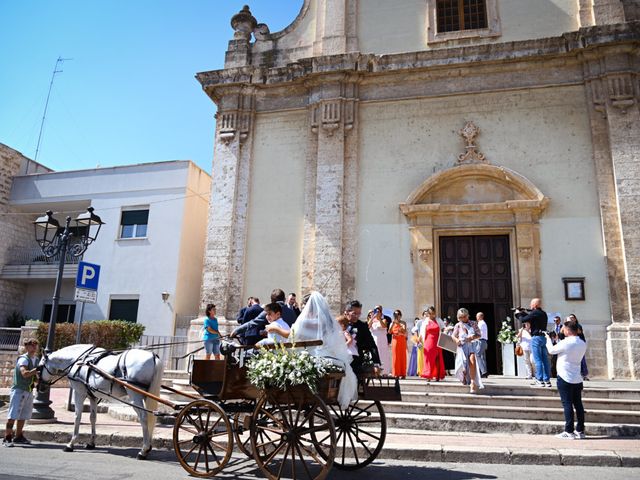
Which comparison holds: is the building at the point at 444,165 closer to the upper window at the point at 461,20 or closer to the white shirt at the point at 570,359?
the upper window at the point at 461,20

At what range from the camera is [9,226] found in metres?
22.2

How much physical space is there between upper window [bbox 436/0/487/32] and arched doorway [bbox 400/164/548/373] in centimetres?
475

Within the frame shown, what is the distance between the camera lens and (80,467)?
5.90 meters

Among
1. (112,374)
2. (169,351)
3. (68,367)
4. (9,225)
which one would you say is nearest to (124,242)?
(169,351)

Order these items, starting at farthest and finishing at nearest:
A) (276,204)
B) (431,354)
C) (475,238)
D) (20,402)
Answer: (276,204) → (475,238) → (431,354) → (20,402)

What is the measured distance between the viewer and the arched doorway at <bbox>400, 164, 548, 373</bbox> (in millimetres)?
12969

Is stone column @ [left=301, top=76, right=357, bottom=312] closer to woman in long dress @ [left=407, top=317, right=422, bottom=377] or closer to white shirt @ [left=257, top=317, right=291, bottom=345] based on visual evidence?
woman in long dress @ [left=407, top=317, right=422, bottom=377]

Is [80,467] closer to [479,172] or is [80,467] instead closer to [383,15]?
[479,172]

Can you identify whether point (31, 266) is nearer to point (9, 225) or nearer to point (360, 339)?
point (9, 225)

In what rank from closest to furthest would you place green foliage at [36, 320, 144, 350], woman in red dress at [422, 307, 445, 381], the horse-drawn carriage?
the horse-drawn carriage
woman in red dress at [422, 307, 445, 381]
green foliage at [36, 320, 144, 350]

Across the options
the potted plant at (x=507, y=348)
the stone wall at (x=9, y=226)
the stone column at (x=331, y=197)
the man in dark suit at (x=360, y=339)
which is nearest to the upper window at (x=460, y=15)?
the stone column at (x=331, y=197)

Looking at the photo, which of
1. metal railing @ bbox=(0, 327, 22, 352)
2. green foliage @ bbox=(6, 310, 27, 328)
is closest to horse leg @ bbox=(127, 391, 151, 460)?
metal railing @ bbox=(0, 327, 22, 352)

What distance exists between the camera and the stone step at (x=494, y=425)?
7.62 metres

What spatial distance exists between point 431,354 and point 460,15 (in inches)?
418
